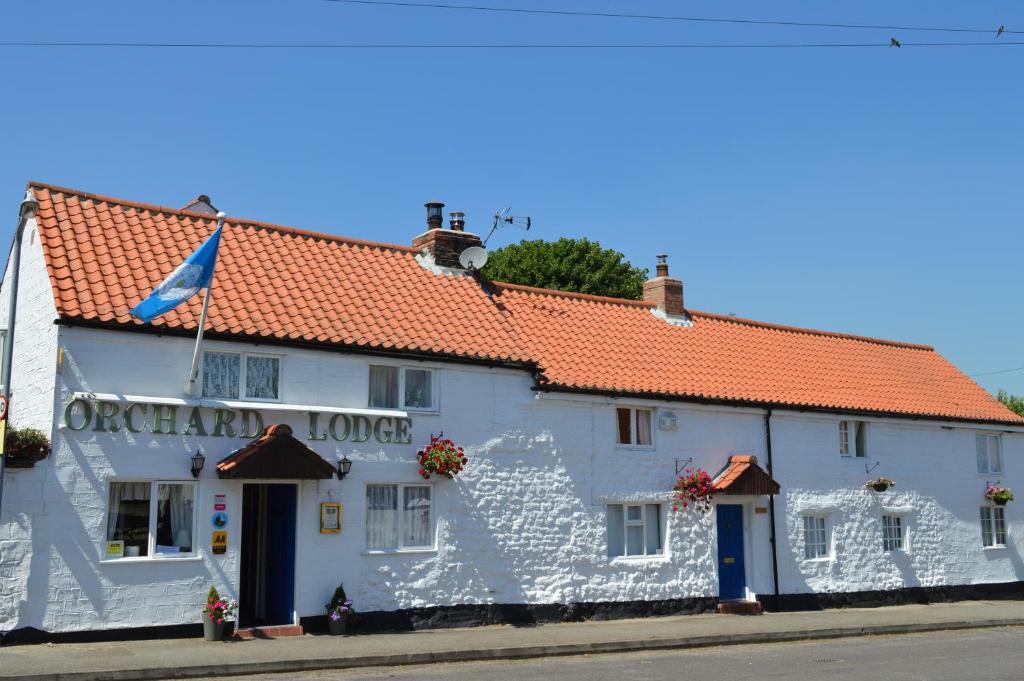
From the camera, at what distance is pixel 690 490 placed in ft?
68.9

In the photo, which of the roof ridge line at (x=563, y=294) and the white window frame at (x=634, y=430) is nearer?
the white window frame at (x=634, y=430)

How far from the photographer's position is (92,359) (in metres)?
15.0

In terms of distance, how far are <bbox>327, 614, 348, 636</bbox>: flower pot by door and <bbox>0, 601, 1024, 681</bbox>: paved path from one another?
1.39 ft

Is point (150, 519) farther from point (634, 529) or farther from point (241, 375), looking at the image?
point (634, 529)

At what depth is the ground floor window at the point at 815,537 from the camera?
76.1 ft

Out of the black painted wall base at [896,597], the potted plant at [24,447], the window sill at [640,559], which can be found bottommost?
the black painted wall base at [896,597]

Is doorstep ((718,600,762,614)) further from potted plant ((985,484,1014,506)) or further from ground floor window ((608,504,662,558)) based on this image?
potted plant ((985,484,1014,506))

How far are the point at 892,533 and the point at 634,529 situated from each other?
7980 millimetres

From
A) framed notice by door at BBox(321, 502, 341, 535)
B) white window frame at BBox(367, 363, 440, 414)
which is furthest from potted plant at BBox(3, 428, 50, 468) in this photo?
white window frame at BBox(367, 363, 440, 414)

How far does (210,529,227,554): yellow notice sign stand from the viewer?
1578 cm

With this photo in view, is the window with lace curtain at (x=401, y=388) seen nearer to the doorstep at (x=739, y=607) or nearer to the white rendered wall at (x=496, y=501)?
the white rendered wall at (x=496, y=501)

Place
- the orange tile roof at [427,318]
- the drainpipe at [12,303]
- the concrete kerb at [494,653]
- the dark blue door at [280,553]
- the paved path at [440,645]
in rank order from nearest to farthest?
the concrete kerb at [494,653], the paved path at [440,645], the drainpipe at [12,303], the orange tile roof at [427,318], the dark blue door at [280,553]

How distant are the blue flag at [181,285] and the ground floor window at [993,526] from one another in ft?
69.4

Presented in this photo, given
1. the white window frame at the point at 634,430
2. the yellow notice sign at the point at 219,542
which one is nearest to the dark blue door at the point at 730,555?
the white window frame at the point at 634,430
